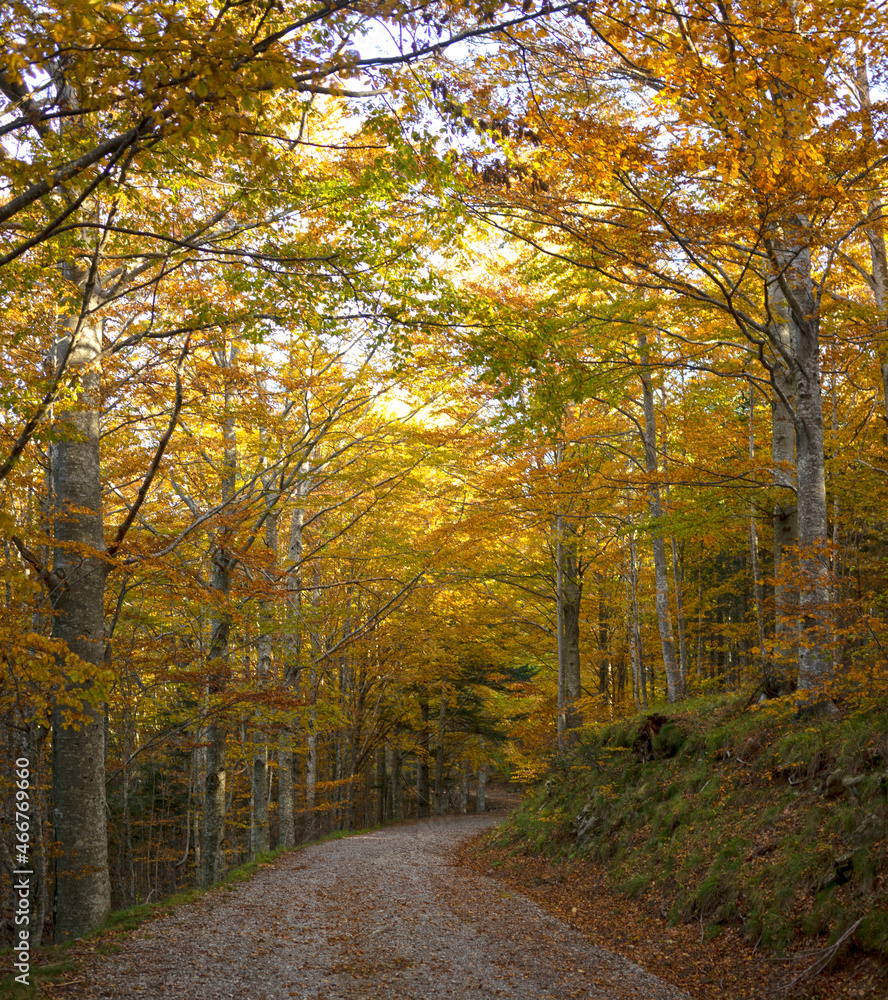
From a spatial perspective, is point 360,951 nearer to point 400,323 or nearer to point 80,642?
point 80,642

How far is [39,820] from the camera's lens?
968 cm

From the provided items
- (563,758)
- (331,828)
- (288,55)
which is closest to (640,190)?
(288,55)

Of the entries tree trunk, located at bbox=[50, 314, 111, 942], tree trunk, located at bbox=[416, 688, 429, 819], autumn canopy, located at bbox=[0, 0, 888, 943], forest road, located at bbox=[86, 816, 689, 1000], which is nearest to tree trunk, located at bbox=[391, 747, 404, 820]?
tree trunk, located at bbox=[416, 688, 429, 819]

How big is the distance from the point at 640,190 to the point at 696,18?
416cm

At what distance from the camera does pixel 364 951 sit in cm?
650

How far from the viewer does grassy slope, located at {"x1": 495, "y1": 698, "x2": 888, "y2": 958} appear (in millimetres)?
5465

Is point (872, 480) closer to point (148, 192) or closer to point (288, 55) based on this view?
point (288, 55)

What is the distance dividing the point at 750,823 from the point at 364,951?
4.20m

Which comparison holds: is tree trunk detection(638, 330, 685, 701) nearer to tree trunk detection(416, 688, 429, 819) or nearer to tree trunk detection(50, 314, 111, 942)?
tree trunk detection(50, 314, 111, 942)

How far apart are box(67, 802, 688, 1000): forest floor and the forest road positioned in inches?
0.5

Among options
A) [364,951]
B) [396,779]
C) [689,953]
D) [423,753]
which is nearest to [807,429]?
[689,953]

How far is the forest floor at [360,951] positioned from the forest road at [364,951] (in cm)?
1

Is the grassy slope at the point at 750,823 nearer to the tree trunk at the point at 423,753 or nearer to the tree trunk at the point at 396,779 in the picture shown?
the tree trunk at the point at 423,753

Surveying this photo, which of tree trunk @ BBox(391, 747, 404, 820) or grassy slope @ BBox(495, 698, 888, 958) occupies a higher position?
grassy slope @ BBox(495, 698, 888, 958)
